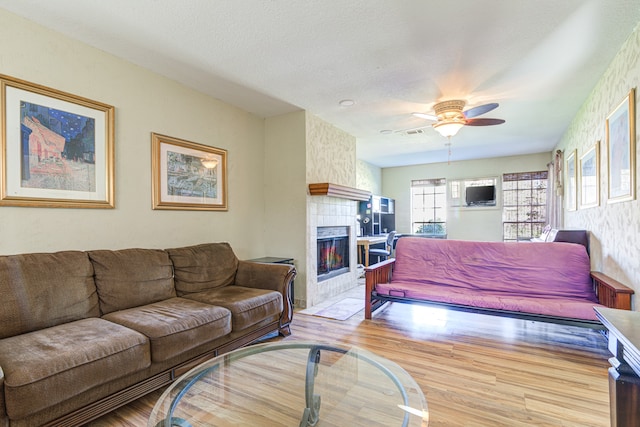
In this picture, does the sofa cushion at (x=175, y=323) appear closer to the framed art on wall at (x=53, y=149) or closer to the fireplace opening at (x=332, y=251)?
the framed art on wall at (x=53, y=149)

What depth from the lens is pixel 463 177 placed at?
7.41 meters

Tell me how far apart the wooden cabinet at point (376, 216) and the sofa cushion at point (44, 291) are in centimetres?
539

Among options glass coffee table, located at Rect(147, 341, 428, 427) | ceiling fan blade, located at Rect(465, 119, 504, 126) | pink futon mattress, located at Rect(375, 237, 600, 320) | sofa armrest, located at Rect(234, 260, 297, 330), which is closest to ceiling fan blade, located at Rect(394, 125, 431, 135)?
ceiling fan blade, located at Rect(465, 119, 504, 126)

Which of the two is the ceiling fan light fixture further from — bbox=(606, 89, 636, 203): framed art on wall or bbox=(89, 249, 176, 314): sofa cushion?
bbox=(89, 249, 176, 314): sofa cushion

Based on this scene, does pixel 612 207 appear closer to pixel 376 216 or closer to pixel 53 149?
pixel 53 149

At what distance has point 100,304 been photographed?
2.21m

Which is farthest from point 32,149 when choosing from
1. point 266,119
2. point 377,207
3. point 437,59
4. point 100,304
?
point 377,207

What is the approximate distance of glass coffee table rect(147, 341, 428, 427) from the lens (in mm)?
1449

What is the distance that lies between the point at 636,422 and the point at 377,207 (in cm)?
624

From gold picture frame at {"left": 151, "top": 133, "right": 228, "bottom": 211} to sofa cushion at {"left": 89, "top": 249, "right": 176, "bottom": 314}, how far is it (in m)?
0.60

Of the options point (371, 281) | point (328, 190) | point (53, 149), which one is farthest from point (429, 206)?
point (53, 149)

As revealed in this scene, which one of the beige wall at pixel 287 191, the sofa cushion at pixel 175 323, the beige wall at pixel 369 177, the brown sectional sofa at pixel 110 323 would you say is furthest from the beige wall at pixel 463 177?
the sofa cushion at pixel 175 323

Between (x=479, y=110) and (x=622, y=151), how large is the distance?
3.90 ft

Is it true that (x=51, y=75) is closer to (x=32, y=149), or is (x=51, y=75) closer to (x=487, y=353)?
(x=32, y=149)
